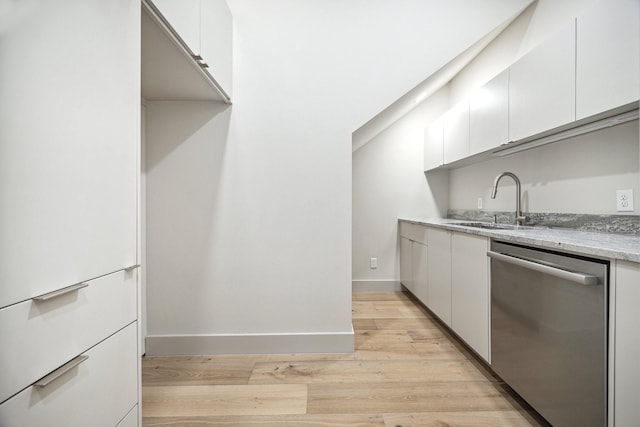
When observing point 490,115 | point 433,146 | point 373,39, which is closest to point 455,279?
point 490,115

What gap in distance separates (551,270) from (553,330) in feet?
0.84

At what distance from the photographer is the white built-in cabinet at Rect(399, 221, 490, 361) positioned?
5.34ft

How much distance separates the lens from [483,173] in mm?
2654

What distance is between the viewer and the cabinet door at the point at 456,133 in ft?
7.81

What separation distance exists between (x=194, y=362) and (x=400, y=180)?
2.76 metres

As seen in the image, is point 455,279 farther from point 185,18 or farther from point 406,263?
point 185,18

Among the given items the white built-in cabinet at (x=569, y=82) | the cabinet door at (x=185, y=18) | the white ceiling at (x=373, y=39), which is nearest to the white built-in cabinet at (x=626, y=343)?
the white built-in cabinet at (x=569, y=82)

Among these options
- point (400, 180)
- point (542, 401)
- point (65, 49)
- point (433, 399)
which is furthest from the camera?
point (400, 180)

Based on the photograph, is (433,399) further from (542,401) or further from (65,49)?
(65,49)

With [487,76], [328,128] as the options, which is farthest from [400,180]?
[328,128]

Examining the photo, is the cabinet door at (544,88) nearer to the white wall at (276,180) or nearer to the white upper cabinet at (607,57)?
the white upper cabinet at (607,57)

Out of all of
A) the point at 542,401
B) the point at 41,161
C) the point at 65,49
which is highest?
the point at 65,49

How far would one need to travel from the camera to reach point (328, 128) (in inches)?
73.8

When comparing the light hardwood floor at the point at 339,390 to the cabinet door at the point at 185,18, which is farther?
the light hardwood floor at the point at 339,390
